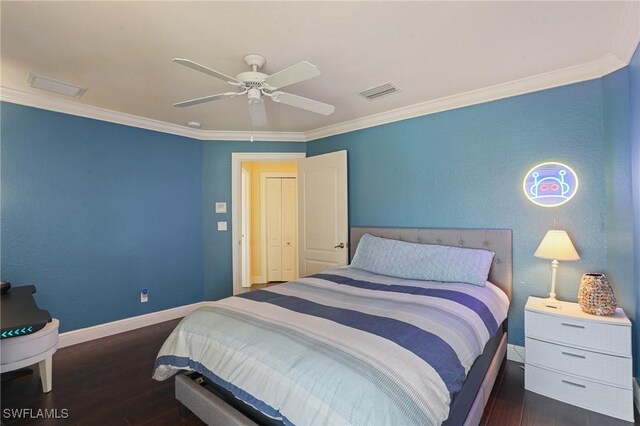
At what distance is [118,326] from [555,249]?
14.3ft

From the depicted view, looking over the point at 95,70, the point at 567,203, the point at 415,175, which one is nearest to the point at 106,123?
the point at 95,70

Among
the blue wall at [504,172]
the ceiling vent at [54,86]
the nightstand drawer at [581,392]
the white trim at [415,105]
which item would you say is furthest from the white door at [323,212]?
the ceiling vent at [54,86]

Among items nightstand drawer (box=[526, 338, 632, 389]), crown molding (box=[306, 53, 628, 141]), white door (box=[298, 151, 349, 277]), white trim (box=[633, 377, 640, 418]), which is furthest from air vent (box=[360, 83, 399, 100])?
white trim (box=[633, 377, 640, 418])

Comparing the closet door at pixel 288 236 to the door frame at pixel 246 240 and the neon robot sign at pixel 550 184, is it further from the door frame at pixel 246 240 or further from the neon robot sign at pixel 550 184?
the neon robot sign at pixel 550 184

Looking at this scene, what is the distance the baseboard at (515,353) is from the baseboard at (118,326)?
370cm

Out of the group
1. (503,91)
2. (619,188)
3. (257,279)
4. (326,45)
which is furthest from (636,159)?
(257,279)

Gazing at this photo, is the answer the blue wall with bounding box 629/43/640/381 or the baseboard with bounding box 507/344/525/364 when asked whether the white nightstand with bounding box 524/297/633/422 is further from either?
the baseboard with bounding box 507/344/525/364

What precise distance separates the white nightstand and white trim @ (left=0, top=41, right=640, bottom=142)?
1.81 m

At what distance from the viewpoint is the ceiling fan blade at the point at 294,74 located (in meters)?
1.69

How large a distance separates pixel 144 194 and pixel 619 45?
4.59 meters

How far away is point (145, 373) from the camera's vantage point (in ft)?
8.20

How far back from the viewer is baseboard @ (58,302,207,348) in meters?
3.03

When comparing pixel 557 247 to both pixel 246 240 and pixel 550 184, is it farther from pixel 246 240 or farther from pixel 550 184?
pixel 246 240

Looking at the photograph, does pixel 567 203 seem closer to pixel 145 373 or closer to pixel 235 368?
pixel 235 368
